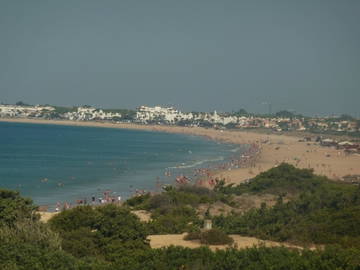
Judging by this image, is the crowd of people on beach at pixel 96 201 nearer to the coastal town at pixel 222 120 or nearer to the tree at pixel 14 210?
the tree at pixel 14 210

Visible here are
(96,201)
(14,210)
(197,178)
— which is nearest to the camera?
(14,210)

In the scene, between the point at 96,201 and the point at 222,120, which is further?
the point at 222,120

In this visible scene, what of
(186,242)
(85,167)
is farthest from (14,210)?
(85,167)

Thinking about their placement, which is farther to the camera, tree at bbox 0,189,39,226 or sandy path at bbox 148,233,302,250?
sandy path at bbox 148,233,302,250

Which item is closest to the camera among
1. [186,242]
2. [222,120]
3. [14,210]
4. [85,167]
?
[14,210]

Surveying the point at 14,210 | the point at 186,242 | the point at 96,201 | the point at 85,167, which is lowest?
the point at 85,167

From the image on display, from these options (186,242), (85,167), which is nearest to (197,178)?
(85,167)

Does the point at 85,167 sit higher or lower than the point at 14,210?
lower

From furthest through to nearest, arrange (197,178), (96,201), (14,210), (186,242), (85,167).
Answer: (85,167)
(197,178)
(96,201)
(186,242)
(14,210)

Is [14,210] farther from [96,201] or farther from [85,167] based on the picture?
[85,167]

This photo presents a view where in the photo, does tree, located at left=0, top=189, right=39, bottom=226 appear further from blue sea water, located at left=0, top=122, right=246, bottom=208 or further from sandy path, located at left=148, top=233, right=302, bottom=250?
blue sea water, located at left=0, top=122, right=246, bottom=208

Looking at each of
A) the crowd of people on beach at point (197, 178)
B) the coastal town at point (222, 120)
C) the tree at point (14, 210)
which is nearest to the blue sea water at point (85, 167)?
the crowd of people on beach at point (197, 178)

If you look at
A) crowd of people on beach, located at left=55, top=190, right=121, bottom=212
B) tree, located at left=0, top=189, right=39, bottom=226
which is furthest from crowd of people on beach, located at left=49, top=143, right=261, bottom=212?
tree, located at left=0, top=189, right=39, bottom=226

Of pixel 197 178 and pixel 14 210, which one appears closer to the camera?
pixel 14 210
